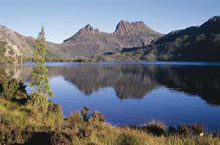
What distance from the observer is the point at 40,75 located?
29.0 m

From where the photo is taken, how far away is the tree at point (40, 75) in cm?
2872

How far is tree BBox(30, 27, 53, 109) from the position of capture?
28.7 metres

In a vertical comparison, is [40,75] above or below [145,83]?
above

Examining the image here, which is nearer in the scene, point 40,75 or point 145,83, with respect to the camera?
point 40,75

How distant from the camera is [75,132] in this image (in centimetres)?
1124

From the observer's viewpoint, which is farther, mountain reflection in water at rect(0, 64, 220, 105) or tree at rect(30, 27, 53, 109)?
mountain reflection in water at rect(0, 64, 220, 105)

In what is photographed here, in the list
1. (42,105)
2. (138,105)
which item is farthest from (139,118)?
(42,105)

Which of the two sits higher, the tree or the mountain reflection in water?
the tree

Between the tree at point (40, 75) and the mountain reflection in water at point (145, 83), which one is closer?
the tree at point (40, 75)

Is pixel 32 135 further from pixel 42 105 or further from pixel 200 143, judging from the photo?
pixel 42 105

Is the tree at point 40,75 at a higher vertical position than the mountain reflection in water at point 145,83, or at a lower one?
higher

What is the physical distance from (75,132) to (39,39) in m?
20.4

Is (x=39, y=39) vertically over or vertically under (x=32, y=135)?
over

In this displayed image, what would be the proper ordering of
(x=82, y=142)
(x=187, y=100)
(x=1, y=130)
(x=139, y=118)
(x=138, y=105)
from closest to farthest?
1. (x=82, y=142)
2. (x=1, y=130)
3. (x=139, y=118)
4. (x=138, y=105)
5. (x=187, y=100)
